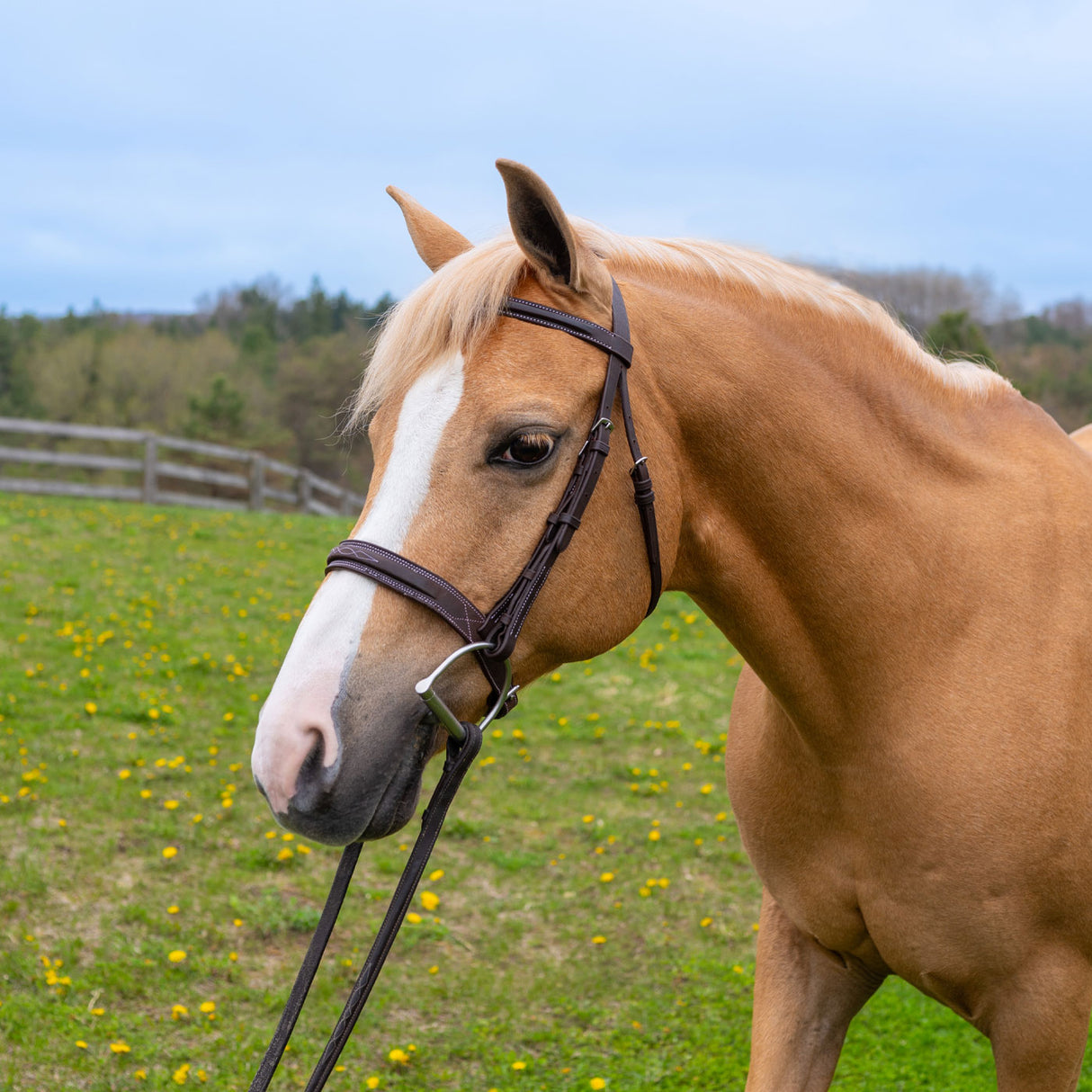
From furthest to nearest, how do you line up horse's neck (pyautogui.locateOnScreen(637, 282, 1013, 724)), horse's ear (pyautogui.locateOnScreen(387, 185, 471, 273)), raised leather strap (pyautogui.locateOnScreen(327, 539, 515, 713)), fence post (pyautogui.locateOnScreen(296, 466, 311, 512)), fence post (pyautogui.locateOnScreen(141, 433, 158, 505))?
fence post (pyautogui.locateOnScreen(296, 466, 311, 512)) < fence post (pyautogui.locateOnScreen(141, 433, 158, 505)) < horse's ear (pyautogui.locateOnScreen(387, 185, 471, 273)) < horse's neck (pyautogui.locateOnScreen(637, 282, 1013, 724)) < raised leather strap (pyautogui.locateOnScreen(327, 539, 515, 713))

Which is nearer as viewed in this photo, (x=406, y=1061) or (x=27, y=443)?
(x=406, y=1061)

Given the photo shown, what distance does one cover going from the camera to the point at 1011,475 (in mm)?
2355

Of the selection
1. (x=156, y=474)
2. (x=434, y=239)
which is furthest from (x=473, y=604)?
(x=156, y=474)

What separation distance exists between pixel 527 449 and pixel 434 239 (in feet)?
2.43

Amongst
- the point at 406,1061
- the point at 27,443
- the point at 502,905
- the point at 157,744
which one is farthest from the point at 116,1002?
the point at 27,443

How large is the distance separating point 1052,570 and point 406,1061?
295 cm

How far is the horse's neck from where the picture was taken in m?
2.13

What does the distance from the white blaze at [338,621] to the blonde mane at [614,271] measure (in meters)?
0.07

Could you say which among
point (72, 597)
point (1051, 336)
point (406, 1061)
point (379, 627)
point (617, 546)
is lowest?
point (406, 1061)

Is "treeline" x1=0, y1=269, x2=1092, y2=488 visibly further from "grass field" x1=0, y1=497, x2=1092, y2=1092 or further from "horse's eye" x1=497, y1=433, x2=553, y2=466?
"horse's eye" x1=497, y1=433, x2=553, y2=466

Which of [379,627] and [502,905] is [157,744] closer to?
[502,905]

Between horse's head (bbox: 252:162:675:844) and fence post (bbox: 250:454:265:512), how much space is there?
1780cm

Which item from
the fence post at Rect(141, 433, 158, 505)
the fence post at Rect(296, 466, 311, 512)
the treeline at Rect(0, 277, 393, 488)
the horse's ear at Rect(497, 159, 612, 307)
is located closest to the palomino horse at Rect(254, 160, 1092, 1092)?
the horse's ear at Rect(497, 159, 612, 307)

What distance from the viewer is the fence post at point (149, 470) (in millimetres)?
16609
